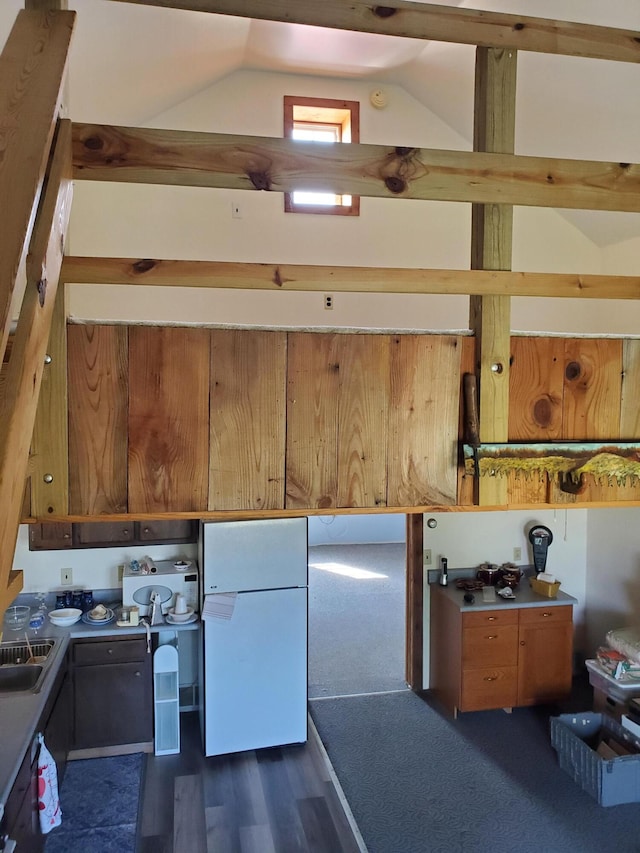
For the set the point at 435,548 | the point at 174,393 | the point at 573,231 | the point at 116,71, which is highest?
→ the point at 116,71

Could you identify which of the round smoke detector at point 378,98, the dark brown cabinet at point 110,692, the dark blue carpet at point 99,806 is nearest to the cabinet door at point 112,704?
the dark brown cabinet at point 110,692

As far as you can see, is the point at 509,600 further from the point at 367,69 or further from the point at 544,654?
the point at 367,69

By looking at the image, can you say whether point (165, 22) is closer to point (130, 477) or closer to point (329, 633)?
point (130, 477)

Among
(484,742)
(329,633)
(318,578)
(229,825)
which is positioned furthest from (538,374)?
(318,578)

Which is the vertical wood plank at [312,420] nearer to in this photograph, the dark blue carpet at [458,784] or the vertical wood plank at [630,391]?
the vertical wood plank at [630,391]

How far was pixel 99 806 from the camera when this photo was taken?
3.34 meters

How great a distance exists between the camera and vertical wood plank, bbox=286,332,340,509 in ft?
5.07

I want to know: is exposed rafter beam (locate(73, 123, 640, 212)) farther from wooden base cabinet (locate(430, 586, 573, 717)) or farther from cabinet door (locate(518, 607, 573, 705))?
cabinet door (locate(518, 607, 573, 705))

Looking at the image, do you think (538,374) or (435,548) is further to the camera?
(435,548)

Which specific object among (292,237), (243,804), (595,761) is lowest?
(243,804)

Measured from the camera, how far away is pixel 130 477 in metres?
1.47

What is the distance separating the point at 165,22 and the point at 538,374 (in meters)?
2.33

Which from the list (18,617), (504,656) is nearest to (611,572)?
(504,656)

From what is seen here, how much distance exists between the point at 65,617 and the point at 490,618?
2690 millimetres
